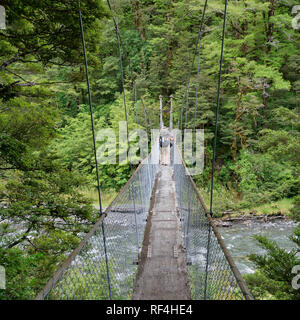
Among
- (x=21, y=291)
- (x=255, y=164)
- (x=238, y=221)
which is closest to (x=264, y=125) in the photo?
(x=255, y=164)

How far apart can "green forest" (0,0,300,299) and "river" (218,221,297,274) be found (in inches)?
20.3

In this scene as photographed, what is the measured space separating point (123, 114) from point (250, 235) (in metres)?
6.45

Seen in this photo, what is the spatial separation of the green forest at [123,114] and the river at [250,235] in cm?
52

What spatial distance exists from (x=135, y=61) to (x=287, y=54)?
8064mm

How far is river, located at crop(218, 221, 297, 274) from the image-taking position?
17.9 ft

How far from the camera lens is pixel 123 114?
32.7ft

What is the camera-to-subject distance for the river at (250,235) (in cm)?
544
